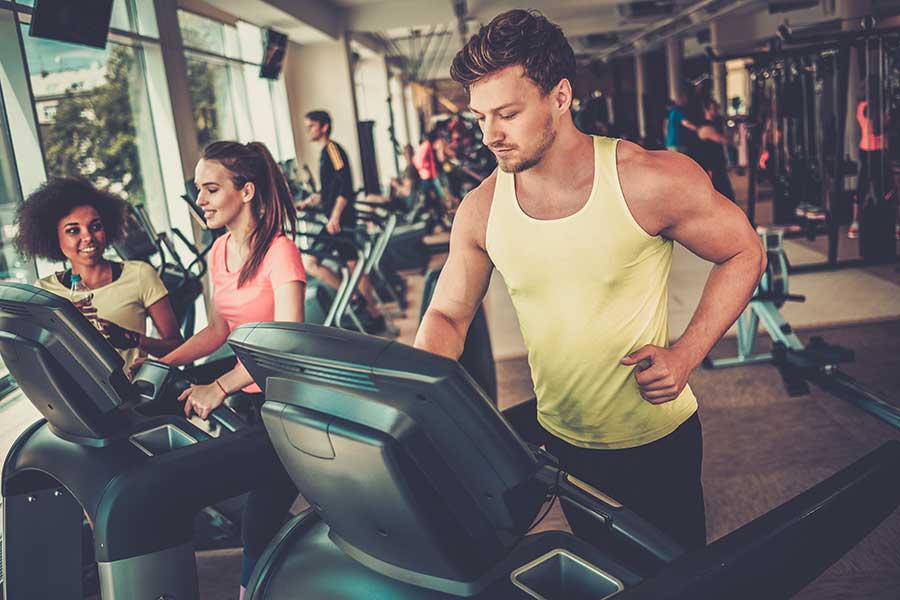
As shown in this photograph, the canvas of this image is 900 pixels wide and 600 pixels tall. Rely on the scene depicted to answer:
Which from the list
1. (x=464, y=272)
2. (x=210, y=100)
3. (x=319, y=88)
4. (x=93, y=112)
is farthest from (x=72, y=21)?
(x=319, y=88)

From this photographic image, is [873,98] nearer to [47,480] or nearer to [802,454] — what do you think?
[802,454]

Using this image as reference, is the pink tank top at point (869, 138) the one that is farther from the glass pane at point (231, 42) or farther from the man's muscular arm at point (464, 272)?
the glass pane at point (231, 42)

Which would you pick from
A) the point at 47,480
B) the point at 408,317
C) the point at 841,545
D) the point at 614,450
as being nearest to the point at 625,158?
the point at 614,450

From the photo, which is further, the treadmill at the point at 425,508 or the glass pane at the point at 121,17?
the glass pane at the point at 121,17

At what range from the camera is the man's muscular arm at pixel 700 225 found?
53.2 inches

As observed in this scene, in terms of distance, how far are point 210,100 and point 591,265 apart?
7746 millimetres

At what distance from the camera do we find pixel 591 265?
1.36 meters

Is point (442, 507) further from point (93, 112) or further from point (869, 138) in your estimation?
point (869, 138)

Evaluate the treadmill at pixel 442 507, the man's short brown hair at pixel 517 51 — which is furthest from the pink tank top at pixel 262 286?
the treadmill at pixel 442 507

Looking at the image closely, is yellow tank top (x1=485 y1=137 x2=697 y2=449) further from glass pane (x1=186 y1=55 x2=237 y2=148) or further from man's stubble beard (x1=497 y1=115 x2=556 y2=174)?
glass pane (x1=186 y1=55 x2=237 y2=148)

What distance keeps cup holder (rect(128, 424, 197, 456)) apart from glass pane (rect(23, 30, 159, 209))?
3.33 metres

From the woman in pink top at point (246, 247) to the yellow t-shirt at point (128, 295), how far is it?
396mm

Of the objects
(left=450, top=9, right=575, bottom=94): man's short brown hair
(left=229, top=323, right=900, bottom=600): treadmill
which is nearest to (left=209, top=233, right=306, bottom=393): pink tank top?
(left=450, top=9, right=575, bottom=94): man's short brown hair

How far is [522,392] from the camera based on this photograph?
4234 mm
